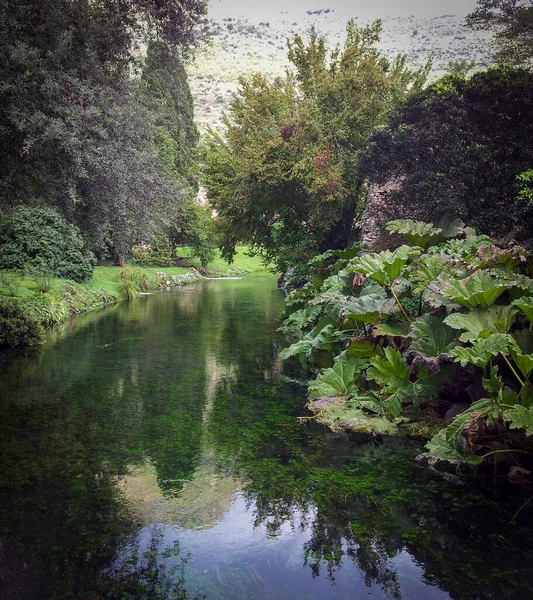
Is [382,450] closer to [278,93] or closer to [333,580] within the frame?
[333,580]

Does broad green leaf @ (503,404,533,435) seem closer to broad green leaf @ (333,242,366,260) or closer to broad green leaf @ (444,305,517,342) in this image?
broad green leaf @ (444,305,517,342)

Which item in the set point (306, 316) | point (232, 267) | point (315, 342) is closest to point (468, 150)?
point (306, 316)

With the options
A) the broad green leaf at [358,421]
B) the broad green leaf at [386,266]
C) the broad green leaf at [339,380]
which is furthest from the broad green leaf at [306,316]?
the broad green leaf at [358,421]

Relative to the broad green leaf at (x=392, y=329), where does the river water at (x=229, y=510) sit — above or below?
below

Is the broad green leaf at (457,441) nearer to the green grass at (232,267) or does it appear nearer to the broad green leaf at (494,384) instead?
the broad green leaf at (494,384)

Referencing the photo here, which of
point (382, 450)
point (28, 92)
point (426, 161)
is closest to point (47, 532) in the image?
point (382, 450)

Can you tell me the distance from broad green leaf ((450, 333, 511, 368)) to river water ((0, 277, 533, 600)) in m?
1.04

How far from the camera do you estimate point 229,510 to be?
3.88m

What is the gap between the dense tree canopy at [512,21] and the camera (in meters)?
19.1

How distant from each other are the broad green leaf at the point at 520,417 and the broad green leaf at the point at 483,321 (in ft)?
2.41

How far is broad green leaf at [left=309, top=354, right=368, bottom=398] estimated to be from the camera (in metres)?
6.09

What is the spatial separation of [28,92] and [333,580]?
28.3 ft

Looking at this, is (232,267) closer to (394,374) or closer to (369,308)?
(369,308)

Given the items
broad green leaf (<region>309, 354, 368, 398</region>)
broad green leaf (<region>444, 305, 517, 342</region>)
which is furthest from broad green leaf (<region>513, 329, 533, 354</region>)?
broad green leaf (<region>309, 354, 368, 398</region>)
